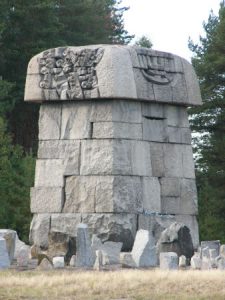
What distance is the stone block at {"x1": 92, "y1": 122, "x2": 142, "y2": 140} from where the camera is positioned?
63.0ft

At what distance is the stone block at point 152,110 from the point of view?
19.8 m

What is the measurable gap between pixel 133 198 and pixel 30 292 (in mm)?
6495

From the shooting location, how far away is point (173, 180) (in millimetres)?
20141

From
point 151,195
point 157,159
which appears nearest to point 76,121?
point 157,159

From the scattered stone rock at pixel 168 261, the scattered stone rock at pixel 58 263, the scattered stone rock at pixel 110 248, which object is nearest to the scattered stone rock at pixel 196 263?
the scattered stone rock at pixel 168 261

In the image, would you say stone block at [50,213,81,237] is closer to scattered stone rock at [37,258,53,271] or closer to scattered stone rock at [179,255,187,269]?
scattered stone rock at [179,255,187,269]

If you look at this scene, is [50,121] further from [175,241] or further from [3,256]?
[3,256]

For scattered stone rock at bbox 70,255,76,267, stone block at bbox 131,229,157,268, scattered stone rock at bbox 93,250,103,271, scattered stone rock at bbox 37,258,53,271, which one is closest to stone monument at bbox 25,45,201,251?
scattered stone rock at bbox 70,255,76,267

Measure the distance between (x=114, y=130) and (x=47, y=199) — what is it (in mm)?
1924

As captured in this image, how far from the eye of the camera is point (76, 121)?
64.4 ft

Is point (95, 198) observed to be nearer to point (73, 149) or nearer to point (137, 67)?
point (73, 149)

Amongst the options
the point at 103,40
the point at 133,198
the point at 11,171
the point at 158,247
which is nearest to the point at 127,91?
the point at 133,198

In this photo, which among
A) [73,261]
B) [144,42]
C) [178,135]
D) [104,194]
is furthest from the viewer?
[144,42]

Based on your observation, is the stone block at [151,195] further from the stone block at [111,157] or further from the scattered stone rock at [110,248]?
the scattered stone rock at [110,248]
